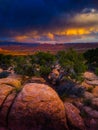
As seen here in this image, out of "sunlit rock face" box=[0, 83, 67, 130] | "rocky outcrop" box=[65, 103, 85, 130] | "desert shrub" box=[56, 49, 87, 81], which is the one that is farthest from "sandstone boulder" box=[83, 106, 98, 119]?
"desert shrub" box=[56, 49, 87, 81]

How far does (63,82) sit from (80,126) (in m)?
10.2

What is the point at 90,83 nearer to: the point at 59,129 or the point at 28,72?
the point at 28,72

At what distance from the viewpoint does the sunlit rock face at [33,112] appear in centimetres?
1803

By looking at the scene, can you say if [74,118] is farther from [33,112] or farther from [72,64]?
[72,64]

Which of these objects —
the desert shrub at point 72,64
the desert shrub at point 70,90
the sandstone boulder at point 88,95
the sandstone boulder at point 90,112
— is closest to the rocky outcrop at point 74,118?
the sandstone boulder at point 90,112

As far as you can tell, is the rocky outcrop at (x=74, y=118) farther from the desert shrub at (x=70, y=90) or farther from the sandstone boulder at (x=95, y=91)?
the sandstone boulder at (x=95, y=91)

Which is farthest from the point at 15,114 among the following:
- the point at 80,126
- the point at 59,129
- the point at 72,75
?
the point at 72,75

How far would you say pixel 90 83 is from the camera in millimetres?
30688

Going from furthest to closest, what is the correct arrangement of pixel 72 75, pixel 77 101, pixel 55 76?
pixel 55 76, pixel 72 75, pixel 77 101

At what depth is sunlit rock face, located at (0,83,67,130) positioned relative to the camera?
1803 cm

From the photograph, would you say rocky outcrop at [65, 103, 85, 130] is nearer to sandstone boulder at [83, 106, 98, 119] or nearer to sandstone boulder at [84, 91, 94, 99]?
sandstone boulder at [83, 106, 98, 119]

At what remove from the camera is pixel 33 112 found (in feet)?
59.1

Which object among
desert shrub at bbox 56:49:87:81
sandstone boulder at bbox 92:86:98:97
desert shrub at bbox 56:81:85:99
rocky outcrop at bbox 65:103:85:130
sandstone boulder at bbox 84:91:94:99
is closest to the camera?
rocky outcrop at bbox 65:103:85:130

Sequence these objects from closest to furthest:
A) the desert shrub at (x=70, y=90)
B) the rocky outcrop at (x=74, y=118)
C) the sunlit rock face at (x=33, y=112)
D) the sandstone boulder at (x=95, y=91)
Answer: the sunlit rock face at (x=33, y=112)
the rocky outcrop at (x=74, y=118)
the desert shrub at (x=70, y=90)
the sandstone boulder at (x=95, y=91)
